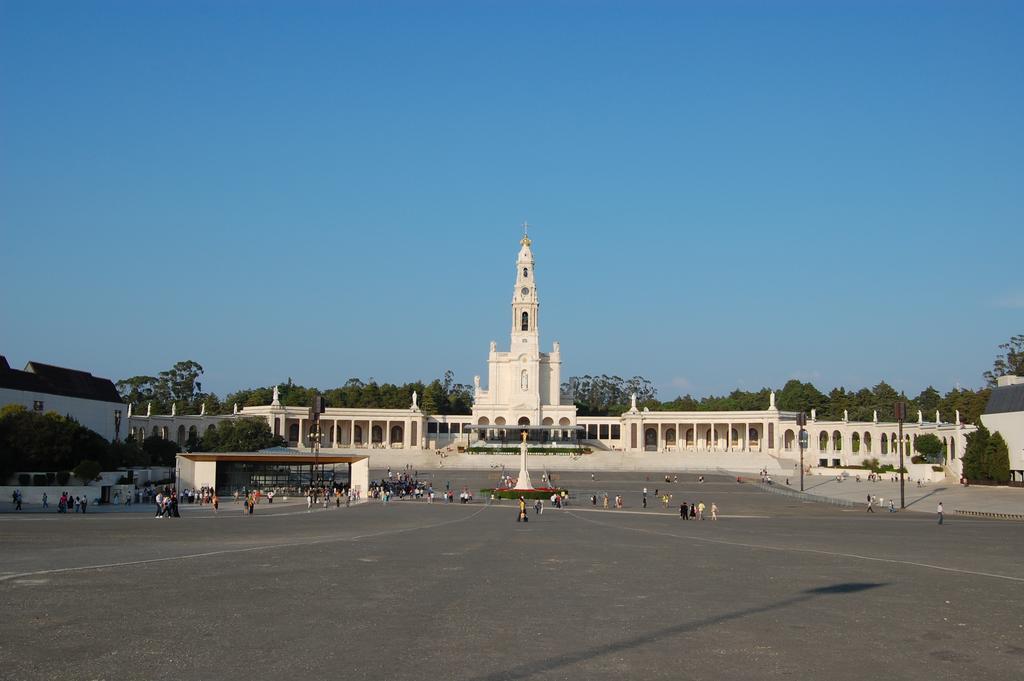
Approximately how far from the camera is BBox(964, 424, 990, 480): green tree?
224 ft

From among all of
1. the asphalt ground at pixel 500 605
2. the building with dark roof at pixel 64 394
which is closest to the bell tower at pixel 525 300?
the building with dark roof at pixel 64 394

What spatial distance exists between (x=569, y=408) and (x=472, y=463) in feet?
96.6

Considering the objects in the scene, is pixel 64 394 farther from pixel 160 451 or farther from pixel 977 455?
pixel 977 455

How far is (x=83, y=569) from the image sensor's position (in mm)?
20656

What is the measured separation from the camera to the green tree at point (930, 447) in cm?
8694

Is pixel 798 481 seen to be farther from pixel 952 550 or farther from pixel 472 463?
pixel 952 550

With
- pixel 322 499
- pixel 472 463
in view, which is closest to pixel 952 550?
pixel 322 499

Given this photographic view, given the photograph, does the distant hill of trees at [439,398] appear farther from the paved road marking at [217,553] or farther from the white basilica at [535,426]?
the paved road marking at [217,553]

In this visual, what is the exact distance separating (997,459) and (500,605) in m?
61.5

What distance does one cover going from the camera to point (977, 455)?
68.8 metres

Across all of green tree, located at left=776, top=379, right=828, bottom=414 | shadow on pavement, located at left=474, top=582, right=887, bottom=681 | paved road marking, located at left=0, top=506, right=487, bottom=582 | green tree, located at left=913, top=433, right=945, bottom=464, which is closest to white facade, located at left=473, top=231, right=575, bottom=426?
green tree, located at left=776, top=379, right=828, bottom=414

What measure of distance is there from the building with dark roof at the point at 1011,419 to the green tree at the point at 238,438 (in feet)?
206

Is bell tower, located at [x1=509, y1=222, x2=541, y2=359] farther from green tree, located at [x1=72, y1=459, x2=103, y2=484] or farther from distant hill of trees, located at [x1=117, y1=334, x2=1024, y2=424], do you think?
green tree, located at [x1=72, y1=459, x2=103, y2=484]

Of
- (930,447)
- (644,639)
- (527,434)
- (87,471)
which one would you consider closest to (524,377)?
(527,434)
